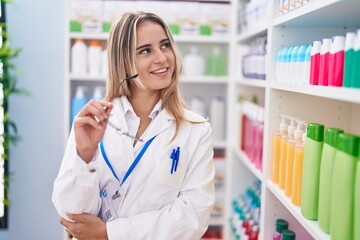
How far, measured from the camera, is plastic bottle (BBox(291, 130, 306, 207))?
1.59m

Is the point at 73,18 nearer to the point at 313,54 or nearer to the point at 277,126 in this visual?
the point at 277,126

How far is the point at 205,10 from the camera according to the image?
124 inches

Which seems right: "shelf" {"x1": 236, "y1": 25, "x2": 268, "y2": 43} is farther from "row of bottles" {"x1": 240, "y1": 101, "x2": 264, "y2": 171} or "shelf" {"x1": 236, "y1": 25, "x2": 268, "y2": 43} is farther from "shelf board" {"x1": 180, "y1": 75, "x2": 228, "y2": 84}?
"row of bottles" {"x1": 240, "y1": 101, "x2": 264, "y2": 171}

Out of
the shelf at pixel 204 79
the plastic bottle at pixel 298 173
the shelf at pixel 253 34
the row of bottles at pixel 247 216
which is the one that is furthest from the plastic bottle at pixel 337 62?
the shelf at pixel 204 79

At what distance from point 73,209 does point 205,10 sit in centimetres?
206

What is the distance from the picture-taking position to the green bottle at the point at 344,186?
1125mm

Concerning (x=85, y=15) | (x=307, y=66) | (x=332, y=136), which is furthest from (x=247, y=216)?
(x=85, y=15)

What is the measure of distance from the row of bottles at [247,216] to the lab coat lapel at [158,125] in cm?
102

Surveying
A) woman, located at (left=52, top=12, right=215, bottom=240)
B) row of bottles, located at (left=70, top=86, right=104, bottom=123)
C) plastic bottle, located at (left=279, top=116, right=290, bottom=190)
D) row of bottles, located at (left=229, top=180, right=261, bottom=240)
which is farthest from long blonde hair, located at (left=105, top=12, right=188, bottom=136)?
row of bottles, located at (left=70, top=86, right=104, bottom=123)

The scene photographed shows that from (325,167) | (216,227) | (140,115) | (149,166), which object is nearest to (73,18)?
(140,115)

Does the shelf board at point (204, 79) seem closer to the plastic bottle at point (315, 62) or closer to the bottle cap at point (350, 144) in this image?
the plastic bottle at point (315, 62)

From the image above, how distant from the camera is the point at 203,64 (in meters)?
3.32

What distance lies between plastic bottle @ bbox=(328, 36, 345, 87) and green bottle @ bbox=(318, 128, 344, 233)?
0.15m

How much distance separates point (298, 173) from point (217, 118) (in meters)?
1.72
